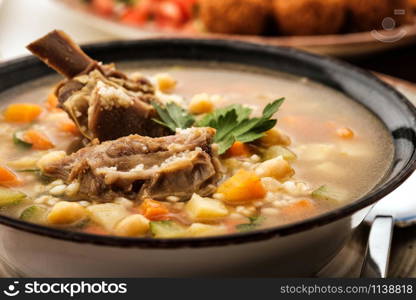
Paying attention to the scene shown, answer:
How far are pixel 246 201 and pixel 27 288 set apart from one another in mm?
972

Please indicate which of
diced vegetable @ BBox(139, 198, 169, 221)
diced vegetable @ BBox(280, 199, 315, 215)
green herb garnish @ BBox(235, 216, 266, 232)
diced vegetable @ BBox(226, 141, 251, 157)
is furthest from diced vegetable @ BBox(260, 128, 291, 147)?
diced vegetable @ BBox(139, 198, 169, 221)

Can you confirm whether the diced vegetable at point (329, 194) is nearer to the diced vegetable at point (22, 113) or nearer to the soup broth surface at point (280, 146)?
the soup broth surface at point (280, 146)

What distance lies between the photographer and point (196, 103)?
373 cm

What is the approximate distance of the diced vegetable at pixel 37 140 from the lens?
133 inches

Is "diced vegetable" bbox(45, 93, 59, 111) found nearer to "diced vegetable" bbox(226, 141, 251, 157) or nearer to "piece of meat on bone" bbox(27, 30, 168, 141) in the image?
"piece of meat on bone" bbox(27, 30, 168, 141)

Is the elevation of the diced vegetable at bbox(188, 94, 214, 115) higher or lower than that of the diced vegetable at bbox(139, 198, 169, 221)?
higher

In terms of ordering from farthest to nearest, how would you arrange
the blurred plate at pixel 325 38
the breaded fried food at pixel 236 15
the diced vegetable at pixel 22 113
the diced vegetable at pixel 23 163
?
the breaded fried food at pixel 236 15
the blurred plate at pixel 325 38
the diced vegetable at pixel 22 113
the diced vegetable at pixel 23 163

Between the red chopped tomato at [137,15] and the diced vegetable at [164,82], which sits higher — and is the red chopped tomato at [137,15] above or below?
above

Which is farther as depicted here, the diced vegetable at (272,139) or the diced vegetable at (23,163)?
the diced vegetable at (272,139)

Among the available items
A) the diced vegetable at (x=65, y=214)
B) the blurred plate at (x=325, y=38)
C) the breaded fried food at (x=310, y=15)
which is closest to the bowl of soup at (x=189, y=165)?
the diced vegetable at (x=65, y=214)

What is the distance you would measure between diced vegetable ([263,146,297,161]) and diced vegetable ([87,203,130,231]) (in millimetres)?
840

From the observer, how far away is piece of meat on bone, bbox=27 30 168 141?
3.21 m

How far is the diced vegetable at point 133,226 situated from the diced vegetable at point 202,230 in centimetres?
17

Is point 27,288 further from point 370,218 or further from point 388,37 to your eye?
point 388,37
